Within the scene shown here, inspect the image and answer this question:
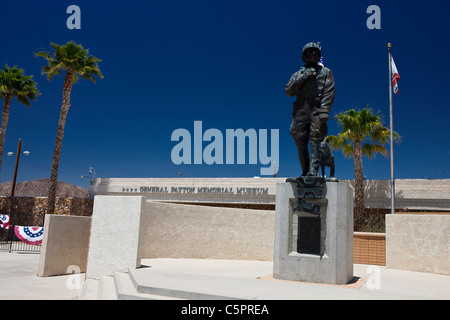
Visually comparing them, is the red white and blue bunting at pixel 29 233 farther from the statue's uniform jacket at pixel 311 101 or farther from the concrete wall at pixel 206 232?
the statue's uniform jacket at pixel 311 101

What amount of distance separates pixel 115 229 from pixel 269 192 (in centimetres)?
1447

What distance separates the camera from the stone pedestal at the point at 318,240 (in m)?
7.30

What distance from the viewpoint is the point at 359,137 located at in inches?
787

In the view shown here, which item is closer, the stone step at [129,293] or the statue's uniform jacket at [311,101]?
the stone step at [129,293]

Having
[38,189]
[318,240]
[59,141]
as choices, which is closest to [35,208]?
[59,141]

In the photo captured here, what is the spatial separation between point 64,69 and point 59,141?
5.05 meters

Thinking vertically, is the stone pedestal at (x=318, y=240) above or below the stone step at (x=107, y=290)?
above

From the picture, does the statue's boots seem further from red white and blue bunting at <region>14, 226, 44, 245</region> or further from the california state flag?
red white and blue bunting at <region>14, 226, 44, 245</region>

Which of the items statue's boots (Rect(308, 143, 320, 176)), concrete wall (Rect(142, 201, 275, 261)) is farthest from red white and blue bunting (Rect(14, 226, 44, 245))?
statue's boots (Rect(308, 143, 320, 176))

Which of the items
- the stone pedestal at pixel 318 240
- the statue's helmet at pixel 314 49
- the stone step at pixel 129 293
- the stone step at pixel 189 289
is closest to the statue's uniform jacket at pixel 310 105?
the statue's helmet at pixel 314 49

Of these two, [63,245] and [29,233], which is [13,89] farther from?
[63,245]

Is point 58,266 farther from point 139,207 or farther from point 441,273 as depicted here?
point 441,273

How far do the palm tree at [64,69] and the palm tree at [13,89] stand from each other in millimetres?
4804

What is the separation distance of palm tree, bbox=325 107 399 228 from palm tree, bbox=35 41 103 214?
1757 centimetres
